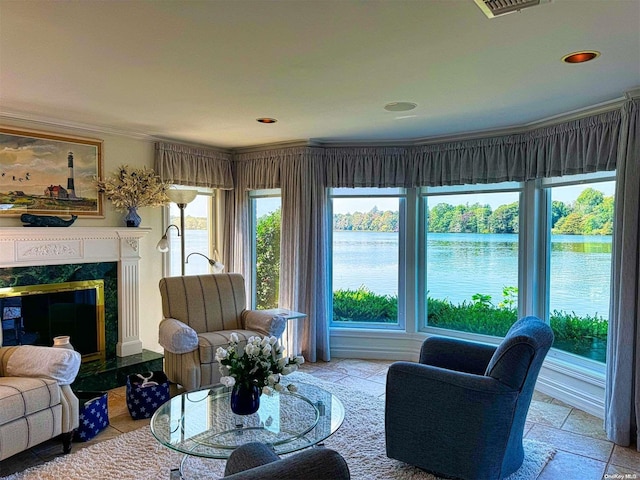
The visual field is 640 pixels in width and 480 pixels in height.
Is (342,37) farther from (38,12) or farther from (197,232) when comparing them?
(197,232)

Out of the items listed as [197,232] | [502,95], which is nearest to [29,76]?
[197,232]

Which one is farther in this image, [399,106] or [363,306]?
[363,306]

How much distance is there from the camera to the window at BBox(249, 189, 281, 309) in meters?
5.13

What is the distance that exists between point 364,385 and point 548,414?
1.50 m

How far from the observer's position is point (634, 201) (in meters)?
2.86

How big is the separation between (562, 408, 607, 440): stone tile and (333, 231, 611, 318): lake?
80 centimetres

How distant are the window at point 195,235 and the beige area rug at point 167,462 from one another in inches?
84.2

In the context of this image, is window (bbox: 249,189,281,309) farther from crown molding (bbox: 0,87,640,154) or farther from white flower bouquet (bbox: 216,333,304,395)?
Result: white flower bouquet (bbox: 216,333,304,395)

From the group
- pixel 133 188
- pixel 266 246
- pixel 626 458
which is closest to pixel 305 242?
pixel 266 246

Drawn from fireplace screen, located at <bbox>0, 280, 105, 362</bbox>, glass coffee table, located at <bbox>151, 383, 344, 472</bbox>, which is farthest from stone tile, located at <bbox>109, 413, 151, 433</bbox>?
fireplace screen, located at <bbox>0, 280, 105, 362</bbox>

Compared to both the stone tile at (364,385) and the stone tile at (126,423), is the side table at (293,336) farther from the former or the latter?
the stone tile at (126,423)

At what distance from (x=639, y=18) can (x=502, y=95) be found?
1157mm

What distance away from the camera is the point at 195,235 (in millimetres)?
5094

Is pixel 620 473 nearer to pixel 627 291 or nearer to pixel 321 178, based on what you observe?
pixel 627 291
